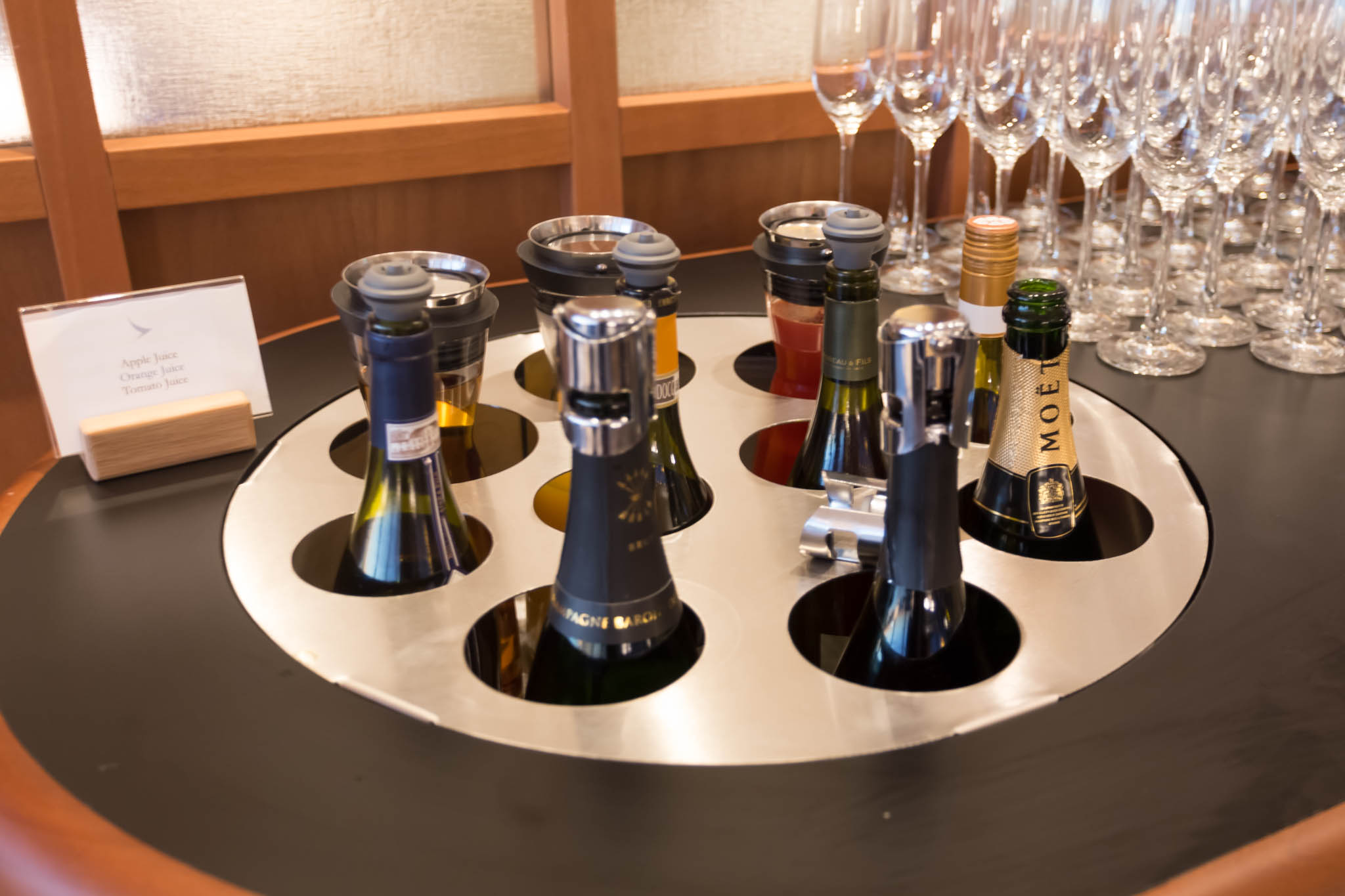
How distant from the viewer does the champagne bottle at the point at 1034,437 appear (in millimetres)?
635

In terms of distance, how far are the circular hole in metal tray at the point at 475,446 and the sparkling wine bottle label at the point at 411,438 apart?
0.56 feet

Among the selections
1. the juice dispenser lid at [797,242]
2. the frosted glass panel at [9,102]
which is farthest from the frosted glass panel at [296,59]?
the juice dispenser lid at [797,242]

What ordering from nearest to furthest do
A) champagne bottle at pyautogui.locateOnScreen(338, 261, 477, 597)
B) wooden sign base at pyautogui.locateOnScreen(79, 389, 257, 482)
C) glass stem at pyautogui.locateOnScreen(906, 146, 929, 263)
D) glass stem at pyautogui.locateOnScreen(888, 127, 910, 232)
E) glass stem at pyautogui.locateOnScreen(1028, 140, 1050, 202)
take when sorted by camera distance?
1. champagne bottle at pyautogui.locateOnScreen(338, 261, 477, 597)
2. wooden sign base at pyautogui.locateOnScreen(79, 389, 257, 482)
3. glass stem at pyautogui.locateOnScreen(906, 146, 929, 263)
4. glass stem at pyautogui.locateOnScreen(888, 127, 910, 232)
5. glass stem at pyautogui.locateOnScreen(1028, 140, 1050, 202)

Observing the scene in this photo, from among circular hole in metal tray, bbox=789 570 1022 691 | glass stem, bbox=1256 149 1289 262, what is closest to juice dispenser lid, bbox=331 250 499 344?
circular hole in metal tray, bbox=789 570 1022 691

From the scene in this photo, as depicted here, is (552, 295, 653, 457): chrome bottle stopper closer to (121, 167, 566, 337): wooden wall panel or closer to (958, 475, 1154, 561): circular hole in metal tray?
(958, 475, 1154, 561): circular hole in metal tray

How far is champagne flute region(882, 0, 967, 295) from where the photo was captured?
45.9 inches

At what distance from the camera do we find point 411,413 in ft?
1.94

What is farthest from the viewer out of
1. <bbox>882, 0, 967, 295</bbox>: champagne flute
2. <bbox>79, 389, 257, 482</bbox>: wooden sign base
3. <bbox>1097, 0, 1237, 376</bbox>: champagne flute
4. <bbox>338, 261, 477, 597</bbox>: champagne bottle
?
<bbox>882, 0, 967, 295</bbox>: champagne flute

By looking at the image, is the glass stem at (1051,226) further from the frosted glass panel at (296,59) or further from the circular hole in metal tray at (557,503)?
the circular hole in metal tray at (557,503)

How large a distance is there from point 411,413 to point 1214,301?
88 cm

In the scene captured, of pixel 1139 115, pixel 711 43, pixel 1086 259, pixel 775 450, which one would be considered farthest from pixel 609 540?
pixel 711 43

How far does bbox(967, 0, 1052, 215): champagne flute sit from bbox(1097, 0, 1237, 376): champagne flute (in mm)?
160

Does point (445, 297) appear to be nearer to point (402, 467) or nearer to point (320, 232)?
point (402, 467)

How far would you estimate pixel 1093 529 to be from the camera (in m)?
0.73
